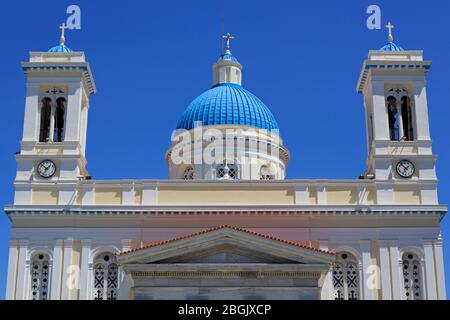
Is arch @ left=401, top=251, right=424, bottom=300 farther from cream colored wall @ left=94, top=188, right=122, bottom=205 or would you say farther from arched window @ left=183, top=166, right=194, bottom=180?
cream colored wall @ left=94, top=188, right=122, bottom=205

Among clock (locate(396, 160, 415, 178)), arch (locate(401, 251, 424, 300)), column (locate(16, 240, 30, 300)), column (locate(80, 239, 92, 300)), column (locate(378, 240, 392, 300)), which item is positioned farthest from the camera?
clock (locate(396, 160, 415, 178))

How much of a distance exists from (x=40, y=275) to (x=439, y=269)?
A: 18.6 meters

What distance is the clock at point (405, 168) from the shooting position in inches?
1901

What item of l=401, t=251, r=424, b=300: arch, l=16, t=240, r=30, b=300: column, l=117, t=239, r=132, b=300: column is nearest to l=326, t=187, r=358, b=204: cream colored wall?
l=401, t=251, r=424, b=300: arch

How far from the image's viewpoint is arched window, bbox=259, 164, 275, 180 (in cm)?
5459

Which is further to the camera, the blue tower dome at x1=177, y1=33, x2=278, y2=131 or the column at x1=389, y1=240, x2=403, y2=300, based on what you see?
the blue tower dome at x1=177, y1=33, x2=278, y2=131

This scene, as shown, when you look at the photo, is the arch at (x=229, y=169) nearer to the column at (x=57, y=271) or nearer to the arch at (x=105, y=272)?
the arch at (x=105, y=272)

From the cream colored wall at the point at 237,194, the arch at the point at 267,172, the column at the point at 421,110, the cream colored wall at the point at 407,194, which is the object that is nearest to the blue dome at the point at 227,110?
the arch at the point at 267,172

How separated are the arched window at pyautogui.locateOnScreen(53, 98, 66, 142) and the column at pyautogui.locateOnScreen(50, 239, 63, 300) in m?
6.25

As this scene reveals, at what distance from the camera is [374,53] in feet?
165

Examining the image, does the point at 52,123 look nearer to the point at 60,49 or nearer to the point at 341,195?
the point at 60,49

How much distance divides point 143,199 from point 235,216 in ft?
14.9
